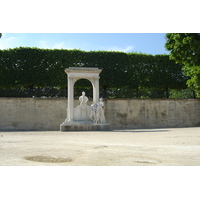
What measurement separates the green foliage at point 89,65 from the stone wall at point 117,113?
195 centimetres

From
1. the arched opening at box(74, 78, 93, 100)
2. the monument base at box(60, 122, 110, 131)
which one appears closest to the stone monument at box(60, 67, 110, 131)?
the monument base at box(60, 122, 110, 131)

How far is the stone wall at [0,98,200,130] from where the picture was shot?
850 inches

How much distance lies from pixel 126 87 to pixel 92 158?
63.4 ft

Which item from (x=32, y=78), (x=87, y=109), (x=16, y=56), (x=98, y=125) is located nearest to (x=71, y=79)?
(x=87, y=109)

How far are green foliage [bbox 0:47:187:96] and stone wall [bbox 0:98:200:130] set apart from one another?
195 cm

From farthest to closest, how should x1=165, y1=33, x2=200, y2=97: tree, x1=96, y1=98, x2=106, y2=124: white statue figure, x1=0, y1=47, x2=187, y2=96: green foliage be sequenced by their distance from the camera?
1. x1=0, y1=47, x2=187, y2=96: green foliage
2. x1=96, y1=98, x2=106, y2=124: white statue figure
3. x1=165, y1=33, x2=200, y2=97: tree

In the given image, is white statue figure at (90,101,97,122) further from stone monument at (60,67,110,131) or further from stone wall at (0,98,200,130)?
stone wall at (0,98,200,130)

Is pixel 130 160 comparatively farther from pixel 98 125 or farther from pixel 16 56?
pixel 16 56

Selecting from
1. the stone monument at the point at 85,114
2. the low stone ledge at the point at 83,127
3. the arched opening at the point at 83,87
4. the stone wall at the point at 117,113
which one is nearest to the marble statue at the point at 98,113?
the stone monument at the point at 85,114

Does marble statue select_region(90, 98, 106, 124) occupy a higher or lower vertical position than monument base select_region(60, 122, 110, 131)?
higher

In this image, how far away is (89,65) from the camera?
79.5ft

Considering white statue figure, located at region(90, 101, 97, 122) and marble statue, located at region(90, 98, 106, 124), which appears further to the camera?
white statue figure, located at region(90, 101, 97, 122)

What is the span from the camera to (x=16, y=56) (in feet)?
75.3

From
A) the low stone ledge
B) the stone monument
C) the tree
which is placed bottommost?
the low stone ledge
